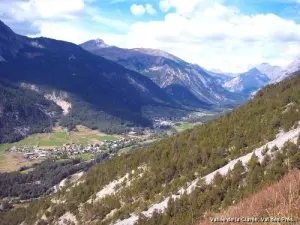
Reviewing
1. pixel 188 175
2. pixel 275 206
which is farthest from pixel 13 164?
pixel 275 206

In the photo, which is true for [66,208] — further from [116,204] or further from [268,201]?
[268,201]

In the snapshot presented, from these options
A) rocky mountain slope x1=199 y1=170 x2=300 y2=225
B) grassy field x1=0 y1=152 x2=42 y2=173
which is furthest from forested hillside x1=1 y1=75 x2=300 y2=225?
grassy field x1=0 y1=152 x2=42 y2=173

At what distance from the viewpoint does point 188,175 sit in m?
58.3

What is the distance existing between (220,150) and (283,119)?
13169 mm

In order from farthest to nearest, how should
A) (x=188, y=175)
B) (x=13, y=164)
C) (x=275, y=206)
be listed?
1. (x=13, y=164)
2. (x=188, y=175)
3. (x=275, y=206)

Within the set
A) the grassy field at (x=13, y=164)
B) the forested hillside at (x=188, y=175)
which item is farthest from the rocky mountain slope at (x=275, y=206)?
the grassy field at (x=13, y=164)

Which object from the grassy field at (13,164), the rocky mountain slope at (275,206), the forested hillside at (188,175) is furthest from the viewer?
A: the grassy field at (13,164)

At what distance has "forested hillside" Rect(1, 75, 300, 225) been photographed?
4288 centimetres

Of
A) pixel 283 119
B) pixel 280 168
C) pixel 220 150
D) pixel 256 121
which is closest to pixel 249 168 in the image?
pixel 280 168

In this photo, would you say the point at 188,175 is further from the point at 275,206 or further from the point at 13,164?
the point at 13,164

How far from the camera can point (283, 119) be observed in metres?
60.9

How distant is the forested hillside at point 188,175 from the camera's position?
4288 centimetres

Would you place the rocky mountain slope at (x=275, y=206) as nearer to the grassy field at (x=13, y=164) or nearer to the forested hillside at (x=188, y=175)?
the forested hillside at (x=188, y=175)

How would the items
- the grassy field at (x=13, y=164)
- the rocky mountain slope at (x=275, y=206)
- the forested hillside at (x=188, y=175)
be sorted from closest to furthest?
the rocky mountain slope at (x=275, y=206) → the forested hillside at (x=188, y=175) → the grassy field at (x=13, y=164)
